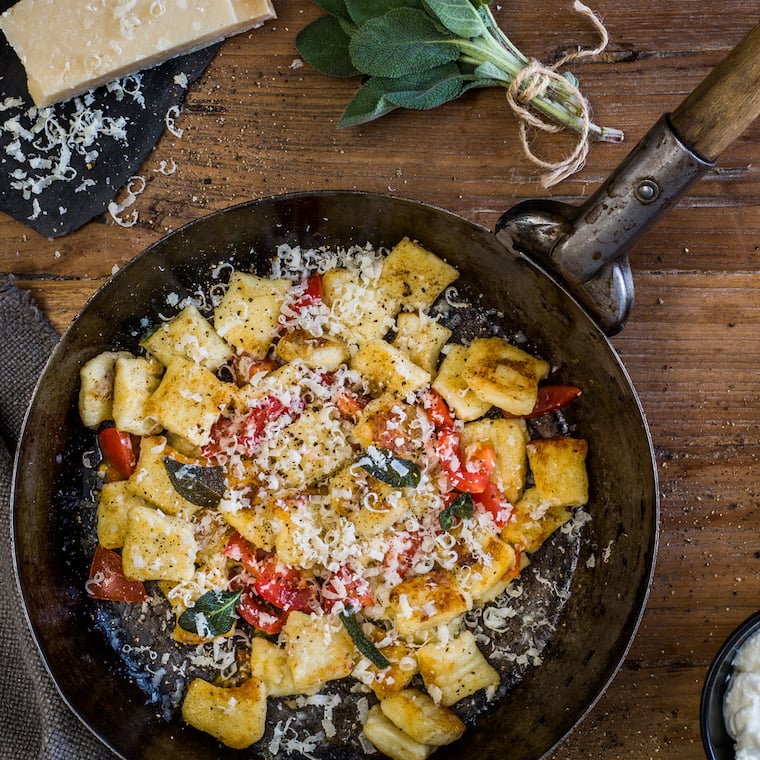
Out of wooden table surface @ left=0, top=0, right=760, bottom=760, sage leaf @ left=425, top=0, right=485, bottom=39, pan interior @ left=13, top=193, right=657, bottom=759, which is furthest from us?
wooden table surface @ left=0, top=0, right=760, bottom=760

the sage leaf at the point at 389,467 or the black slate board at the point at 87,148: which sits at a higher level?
the black slate board at the point at 87,148

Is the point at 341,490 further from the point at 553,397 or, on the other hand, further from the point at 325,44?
the point at 325,44

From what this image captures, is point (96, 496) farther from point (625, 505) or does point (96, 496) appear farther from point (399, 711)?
point (625, 505)

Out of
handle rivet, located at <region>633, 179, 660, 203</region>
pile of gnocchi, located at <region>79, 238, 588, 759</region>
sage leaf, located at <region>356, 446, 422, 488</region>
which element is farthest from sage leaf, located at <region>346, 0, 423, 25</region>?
sage leaf, located at <region>356, 446, 422, 488</region>

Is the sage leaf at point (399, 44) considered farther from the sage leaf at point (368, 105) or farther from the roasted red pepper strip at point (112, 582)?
the roasted red pepper strip at point (112, 582)

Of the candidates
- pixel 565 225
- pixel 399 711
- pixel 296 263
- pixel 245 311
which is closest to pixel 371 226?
pixel 296 263

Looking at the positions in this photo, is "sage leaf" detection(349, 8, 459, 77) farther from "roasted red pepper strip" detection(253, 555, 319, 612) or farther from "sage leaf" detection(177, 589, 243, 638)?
"sage leaf" detection(177, 589, 243, 638)

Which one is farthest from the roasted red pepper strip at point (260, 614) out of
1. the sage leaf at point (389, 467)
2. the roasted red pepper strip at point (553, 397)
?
the roasted red pepper strip at point (553, 397)

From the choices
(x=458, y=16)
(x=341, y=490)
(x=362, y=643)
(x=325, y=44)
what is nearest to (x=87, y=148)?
(x=325, y=44)
